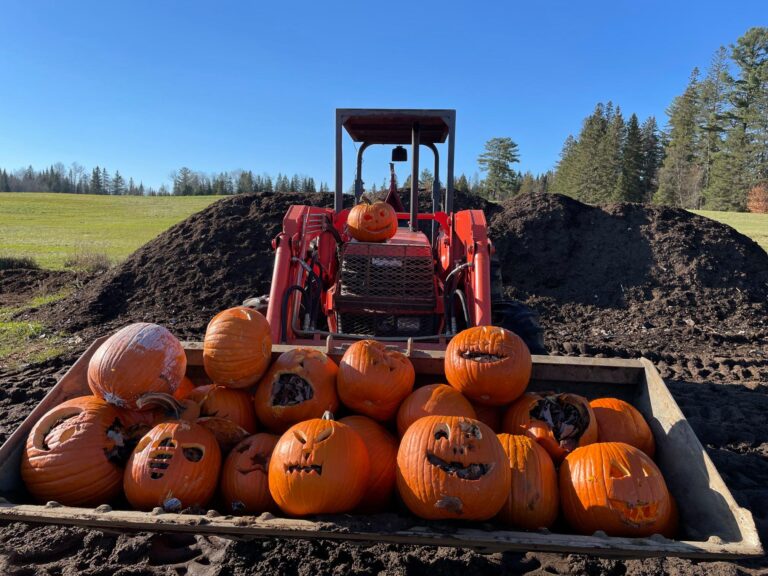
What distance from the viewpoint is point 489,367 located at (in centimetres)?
312

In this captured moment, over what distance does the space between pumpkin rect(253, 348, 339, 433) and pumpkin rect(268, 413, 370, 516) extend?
433 millimetres

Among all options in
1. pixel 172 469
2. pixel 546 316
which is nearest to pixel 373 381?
pixel 172 469

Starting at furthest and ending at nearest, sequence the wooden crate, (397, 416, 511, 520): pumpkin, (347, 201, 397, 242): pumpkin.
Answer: (347, 201, 397, 242): pumpkin, (397, 416, 511, 520): pumpkin, the wooden crate

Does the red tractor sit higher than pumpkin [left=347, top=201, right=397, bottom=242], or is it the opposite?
pumpkin [left=347, top=201, right=397, bottom=242]

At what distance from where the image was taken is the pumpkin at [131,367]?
9.45 ft

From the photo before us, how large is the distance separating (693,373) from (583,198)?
50833 millimetres

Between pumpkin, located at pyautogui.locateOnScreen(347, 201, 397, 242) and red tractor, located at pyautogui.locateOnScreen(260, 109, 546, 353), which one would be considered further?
pumpkin, located at pyautogui.locateOnScreen(347, 201, 397, 242)

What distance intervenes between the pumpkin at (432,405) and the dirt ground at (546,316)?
2.19 ft

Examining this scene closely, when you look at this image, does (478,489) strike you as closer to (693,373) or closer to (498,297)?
(498,297)

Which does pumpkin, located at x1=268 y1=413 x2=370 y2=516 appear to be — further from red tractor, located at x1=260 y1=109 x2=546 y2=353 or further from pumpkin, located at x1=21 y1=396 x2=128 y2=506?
red tractor, located at x1=260 y1=109 x2=546 y2=353

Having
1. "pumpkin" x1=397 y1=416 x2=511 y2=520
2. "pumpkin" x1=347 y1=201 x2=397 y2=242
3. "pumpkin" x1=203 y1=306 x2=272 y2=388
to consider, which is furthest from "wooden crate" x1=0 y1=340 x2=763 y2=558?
"pumpkin" x1=347 y1=201 x2=397 y2=242

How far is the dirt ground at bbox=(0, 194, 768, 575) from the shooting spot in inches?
114

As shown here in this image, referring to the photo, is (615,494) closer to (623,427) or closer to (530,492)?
(530,492)

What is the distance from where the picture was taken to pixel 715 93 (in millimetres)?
52312
